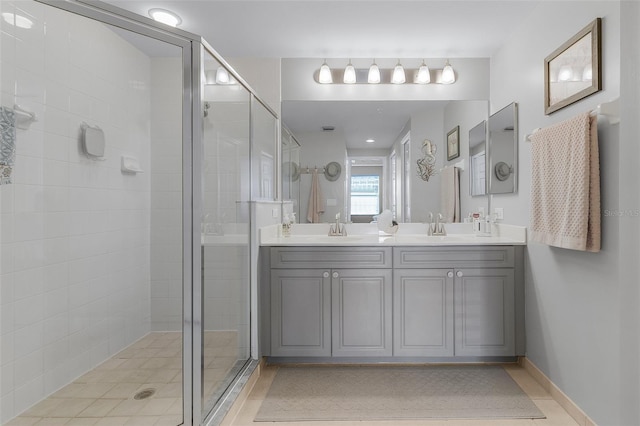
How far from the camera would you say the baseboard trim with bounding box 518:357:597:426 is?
1.80m

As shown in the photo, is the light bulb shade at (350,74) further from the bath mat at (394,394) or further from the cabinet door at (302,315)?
the bath mat at (394,394)

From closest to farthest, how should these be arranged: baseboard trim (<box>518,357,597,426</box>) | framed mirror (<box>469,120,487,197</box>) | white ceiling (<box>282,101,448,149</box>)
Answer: baseboard trim (<box>518,357,597,426</box>) < framed mirror (<box>469,120,487,197</box>) < white ceiling (<box>282,101,448,149</box>)

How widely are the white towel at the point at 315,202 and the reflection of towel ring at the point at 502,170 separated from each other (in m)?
1.34

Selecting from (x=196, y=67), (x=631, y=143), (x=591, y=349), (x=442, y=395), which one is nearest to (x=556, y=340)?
(x=591, y=349)

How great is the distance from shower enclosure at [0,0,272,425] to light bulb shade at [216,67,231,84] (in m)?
0.01

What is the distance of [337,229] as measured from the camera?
2914mm

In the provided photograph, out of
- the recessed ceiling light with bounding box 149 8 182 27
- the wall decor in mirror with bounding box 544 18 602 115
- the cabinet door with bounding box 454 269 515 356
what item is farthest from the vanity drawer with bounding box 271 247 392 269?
the recessed ceiling light with bounding box 149 8 182 27

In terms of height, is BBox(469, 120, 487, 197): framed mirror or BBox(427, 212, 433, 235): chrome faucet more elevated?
BBox(469, 120, 487, 197): framed mirror

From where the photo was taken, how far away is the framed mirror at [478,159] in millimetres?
2838

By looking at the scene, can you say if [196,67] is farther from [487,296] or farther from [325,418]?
[487,296]

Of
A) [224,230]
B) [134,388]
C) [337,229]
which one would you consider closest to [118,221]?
[224,230]

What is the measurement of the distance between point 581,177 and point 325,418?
1.70 meters

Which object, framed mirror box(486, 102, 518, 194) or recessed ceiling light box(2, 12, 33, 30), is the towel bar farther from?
recessed ceiling light box(2, 12, 33, 30)

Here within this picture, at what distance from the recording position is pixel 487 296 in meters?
2.36
